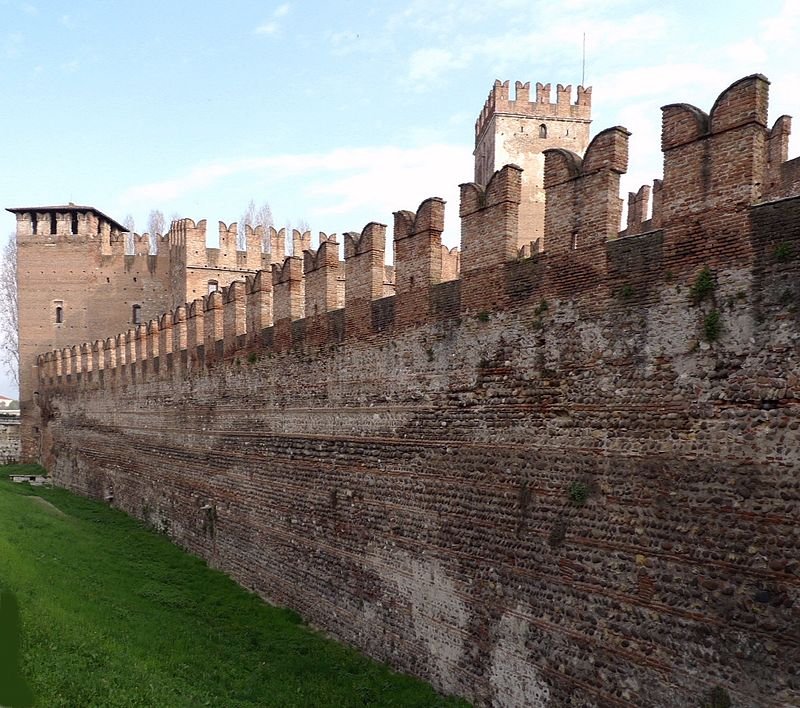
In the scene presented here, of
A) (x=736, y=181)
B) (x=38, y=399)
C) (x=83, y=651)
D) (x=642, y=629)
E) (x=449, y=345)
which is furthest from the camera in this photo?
(x=38, y=399)

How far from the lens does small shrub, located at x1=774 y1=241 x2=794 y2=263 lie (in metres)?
5.14

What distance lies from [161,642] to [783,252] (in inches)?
344

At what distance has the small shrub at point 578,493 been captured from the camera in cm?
648

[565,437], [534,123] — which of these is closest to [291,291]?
[565,437]

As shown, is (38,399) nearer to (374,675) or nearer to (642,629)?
(374,675)

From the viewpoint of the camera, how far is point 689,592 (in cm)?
557

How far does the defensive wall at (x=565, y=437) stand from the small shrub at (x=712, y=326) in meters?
0.02

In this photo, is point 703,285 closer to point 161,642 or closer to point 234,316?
point 161,642

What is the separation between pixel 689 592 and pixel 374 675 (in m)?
4.59

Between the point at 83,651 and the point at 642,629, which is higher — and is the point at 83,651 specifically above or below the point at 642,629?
below

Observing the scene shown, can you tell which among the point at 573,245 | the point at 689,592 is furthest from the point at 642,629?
the point at 573,245

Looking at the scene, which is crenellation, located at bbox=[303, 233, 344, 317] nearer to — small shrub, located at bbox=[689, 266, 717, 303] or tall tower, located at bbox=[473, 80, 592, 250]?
small shrub, located at bbox=[689, 266, 717, 303]

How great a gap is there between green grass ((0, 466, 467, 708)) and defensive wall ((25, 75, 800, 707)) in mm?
595

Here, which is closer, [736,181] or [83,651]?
[736,181]
